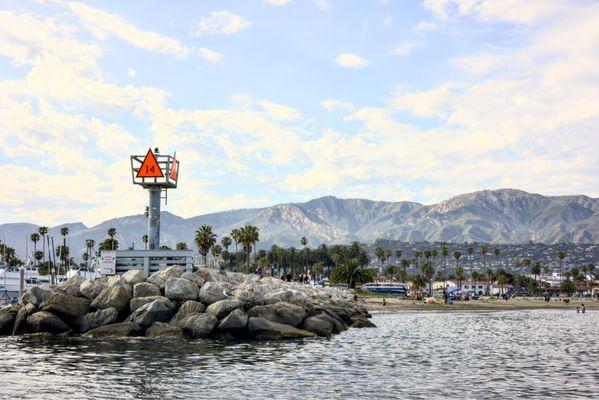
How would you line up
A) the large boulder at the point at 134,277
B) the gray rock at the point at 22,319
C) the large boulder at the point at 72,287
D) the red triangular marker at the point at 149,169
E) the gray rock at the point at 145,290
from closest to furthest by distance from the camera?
the gray rock at the point at 22,319, the gray rock at the point at 145,290, the large boulder at the point at 72,287, the large boulder at the point at 134,277, the red triangular marker at the point at 149,169

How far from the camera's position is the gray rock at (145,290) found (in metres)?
41.2

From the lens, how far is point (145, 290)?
136 ft

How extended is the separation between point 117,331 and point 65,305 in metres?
5.08

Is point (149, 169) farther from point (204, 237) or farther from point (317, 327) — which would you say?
point (204, 237)

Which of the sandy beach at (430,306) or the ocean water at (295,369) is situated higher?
the ocean water at (295,369)

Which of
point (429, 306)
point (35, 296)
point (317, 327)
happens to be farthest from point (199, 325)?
point (429, 306)

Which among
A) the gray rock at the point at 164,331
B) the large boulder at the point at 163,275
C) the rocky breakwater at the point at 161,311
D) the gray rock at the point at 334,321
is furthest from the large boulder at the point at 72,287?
the gray rock at the point at 334,321

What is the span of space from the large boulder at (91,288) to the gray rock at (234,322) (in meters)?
9.77

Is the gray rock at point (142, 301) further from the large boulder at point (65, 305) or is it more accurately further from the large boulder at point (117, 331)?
the large boulder at point (65, 305)

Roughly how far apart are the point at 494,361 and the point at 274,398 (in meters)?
15.2

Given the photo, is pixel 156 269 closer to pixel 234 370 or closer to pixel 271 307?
pixel 271 307

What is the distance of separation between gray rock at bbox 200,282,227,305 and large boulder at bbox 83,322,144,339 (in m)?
4.83

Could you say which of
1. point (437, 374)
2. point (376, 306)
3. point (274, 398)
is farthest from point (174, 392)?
point (376, 306)

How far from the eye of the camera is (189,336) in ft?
126
